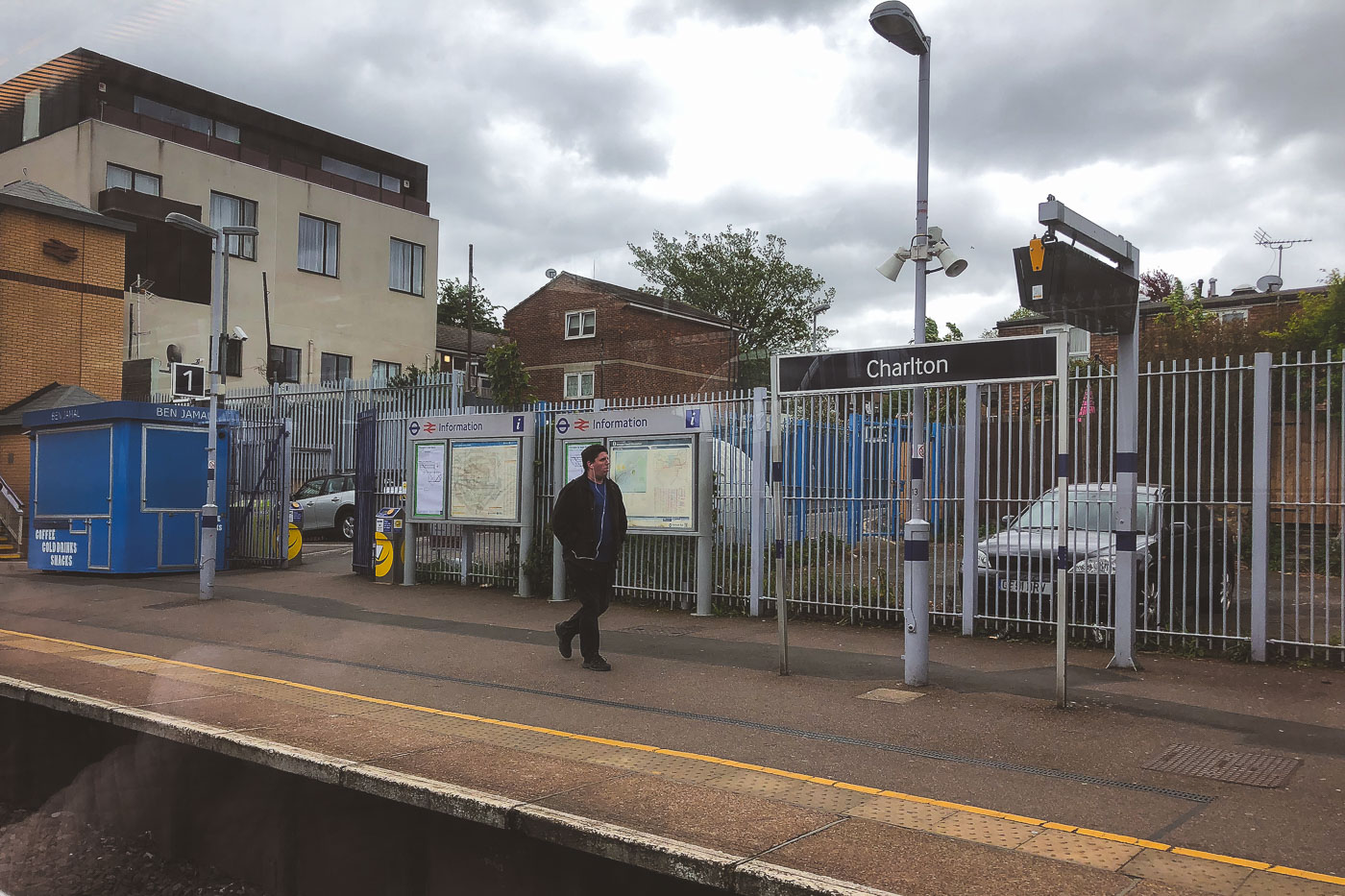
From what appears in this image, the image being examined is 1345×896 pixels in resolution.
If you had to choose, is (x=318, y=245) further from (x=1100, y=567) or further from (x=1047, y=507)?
(x=1100, y=567)

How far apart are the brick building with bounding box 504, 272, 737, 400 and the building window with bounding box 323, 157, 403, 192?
318 inches

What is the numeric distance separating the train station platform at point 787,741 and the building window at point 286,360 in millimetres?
26884

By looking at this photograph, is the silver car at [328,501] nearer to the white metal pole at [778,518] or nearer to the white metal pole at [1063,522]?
the white metal pole at [778,518]

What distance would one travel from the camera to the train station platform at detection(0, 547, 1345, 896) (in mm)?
4449

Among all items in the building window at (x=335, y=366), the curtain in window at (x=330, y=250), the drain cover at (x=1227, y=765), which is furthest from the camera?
the curtain in window at (x=330, y=250)

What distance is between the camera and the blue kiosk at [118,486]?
56.6 ft

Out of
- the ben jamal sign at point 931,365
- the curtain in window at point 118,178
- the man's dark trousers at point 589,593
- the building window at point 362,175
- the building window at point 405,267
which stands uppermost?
the building window at point 362,175

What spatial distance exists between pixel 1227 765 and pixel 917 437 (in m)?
3.25

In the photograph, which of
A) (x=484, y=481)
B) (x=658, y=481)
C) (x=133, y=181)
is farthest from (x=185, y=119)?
(x=658, y=481)

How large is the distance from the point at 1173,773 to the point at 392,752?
441 centimetres

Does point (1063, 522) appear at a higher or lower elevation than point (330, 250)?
lower

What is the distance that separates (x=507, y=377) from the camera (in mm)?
16844

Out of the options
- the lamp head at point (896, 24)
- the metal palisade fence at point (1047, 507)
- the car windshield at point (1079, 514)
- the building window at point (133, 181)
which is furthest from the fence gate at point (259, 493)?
the building window at point (133, 181)

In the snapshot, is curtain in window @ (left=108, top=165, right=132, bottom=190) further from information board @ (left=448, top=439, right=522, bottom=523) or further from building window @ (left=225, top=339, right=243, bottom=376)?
information board @ (left=448, top=439, right=522, bottom=523)
